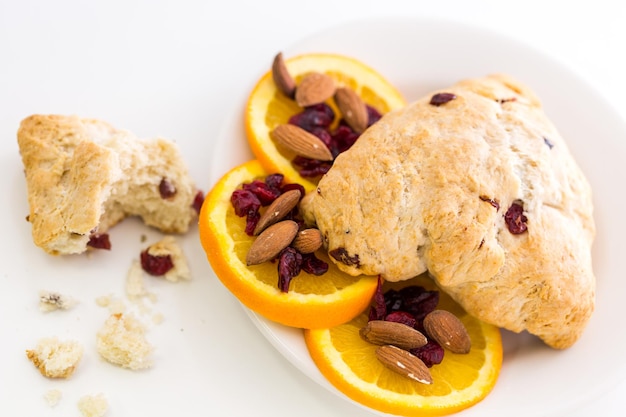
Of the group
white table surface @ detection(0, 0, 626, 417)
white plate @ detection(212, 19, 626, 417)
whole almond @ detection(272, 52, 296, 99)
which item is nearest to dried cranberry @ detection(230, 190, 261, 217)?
white plate @ detection(212, 19, 626, 417)

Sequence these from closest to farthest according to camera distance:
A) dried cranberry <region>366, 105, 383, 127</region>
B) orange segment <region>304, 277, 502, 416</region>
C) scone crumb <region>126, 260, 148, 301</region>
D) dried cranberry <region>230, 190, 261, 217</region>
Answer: orange segment <region>304, 277, 502, 416</region>, dried cranberry <region>230, 190, 261, 217</region>, scone crumb <region>126, 260, 148, 301</region>, dried cranberry <region>366, 105, 383, 127</region>

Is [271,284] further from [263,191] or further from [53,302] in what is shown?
[53,302]

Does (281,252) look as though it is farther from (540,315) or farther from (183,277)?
(540,315)

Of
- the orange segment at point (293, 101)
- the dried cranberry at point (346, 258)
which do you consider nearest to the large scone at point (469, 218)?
the dried cranberry at point (346, 258)

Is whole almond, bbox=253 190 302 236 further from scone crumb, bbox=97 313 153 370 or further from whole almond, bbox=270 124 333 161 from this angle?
scone crumb, bbox=97 313 153 370

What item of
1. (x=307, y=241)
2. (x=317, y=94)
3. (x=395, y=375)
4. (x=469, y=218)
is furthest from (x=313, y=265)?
(x=317, y=94)

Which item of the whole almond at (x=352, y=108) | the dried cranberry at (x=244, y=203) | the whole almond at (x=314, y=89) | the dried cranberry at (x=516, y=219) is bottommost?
the dried cranberry at (x=244, y=203)

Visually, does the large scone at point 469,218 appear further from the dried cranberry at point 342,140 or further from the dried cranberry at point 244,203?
the dried cranberry at point 342,140
